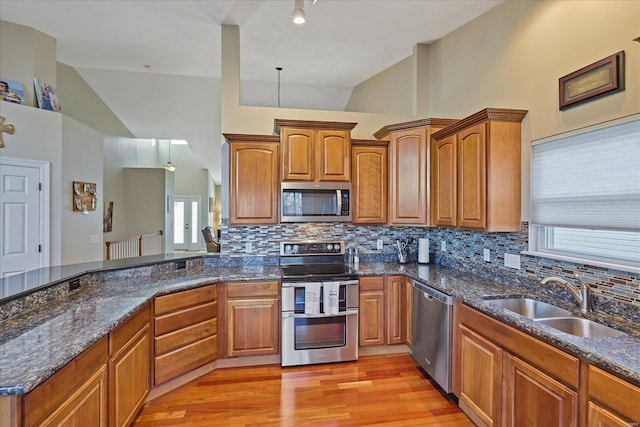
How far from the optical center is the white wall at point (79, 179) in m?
4.40

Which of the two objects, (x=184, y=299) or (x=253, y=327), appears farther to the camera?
(x=253, y=327)

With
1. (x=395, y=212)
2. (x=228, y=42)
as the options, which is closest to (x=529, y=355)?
(x=395, y=212)

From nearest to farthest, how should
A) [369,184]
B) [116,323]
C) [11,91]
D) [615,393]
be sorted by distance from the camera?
[615,393] < [116,323] < [369,184] < [11,91]

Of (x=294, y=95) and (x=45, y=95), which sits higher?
(x=294, y=95)

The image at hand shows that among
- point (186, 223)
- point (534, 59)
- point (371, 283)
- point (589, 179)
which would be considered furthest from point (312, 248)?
point (186, 223)

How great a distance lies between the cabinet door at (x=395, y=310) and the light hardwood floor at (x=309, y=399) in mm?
292

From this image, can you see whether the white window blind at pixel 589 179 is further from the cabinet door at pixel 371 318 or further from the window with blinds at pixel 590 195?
the cabinet door at pixel 371 318

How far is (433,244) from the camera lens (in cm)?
387

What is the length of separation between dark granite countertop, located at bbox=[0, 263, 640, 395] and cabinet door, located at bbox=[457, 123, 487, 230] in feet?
1.90

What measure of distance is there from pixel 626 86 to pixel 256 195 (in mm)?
2998

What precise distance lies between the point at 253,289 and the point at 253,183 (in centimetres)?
111

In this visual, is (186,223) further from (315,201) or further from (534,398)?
(534,398)

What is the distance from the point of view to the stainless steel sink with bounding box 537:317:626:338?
181 centimetres

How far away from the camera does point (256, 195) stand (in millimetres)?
3416
